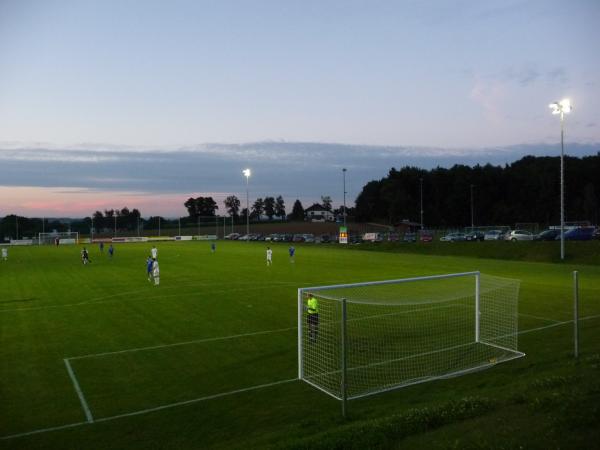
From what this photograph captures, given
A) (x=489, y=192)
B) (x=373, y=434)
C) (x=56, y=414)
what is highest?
(x=489, y=192)

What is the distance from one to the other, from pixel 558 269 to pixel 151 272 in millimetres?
27003

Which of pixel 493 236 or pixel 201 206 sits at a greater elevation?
pixel 201 206

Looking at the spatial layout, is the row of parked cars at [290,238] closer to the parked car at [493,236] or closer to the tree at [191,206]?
the parked car at [493,236]

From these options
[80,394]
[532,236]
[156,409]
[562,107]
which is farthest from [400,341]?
[532,236]

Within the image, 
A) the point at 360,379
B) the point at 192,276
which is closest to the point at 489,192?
the point at 192,276

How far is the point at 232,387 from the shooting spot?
10703mm

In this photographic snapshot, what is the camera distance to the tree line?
103 meters

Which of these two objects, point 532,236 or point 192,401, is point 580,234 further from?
point 192,401

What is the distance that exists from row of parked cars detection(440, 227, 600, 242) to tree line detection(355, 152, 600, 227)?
154 ft

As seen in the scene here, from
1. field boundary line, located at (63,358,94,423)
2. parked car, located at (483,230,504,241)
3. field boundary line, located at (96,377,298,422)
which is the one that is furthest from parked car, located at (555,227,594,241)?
field boundary line, located at (63,358,94,423)

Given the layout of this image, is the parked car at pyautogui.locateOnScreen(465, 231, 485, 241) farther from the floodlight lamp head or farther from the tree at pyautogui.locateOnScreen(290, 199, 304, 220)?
the tree at pyautogui.locateOnScreen(290, 199, 304, 220)

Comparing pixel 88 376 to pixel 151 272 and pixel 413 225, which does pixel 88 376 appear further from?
pixel 413 225

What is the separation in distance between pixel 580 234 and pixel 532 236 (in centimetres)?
630

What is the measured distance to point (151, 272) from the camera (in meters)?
28.8
